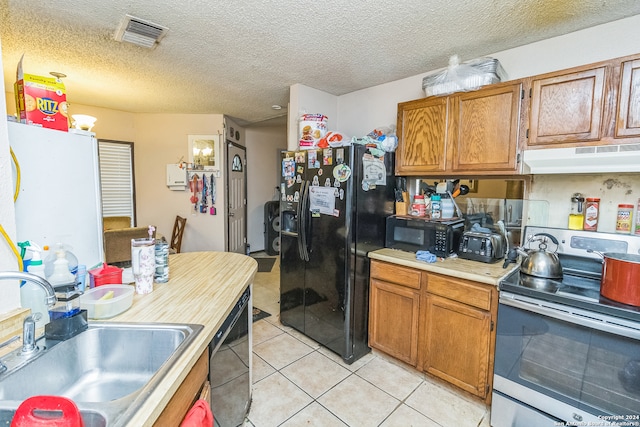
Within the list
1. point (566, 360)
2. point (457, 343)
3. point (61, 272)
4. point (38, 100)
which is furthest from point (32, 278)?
point (566, 360)

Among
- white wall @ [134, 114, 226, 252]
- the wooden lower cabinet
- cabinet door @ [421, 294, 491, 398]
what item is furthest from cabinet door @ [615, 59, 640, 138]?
white wall @ [134, 114, 226, 252]

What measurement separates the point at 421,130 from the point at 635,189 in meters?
1.33

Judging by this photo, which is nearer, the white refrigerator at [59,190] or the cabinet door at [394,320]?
the white refrigerator at [59,190]

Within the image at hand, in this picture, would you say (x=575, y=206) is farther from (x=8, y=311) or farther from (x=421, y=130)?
(x=8, y=311)

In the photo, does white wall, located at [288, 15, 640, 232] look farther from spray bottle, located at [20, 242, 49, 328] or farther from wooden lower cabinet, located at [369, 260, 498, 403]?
spray bottle, located at [20, 242, 49, 328]

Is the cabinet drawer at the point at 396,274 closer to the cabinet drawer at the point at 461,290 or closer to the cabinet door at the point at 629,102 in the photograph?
the cabinet drawer at the point at 461,290

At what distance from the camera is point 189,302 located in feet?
4.09

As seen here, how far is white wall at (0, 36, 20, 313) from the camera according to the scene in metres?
1.03

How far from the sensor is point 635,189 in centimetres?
177

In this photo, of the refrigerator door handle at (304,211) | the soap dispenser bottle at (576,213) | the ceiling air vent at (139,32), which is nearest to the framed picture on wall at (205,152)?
the ceiling air vent at (139,32)

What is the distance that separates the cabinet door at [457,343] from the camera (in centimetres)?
180

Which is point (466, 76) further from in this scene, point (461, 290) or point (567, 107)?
point (461, 290)

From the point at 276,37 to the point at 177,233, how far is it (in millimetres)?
3358

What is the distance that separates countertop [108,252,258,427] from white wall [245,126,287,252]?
378 cm
